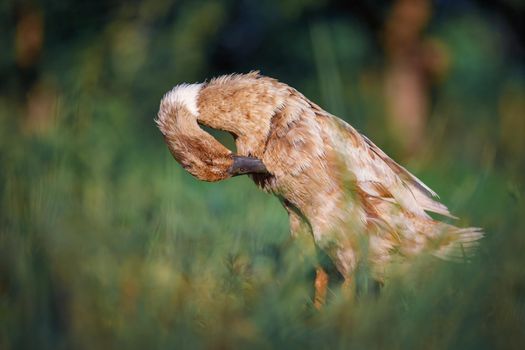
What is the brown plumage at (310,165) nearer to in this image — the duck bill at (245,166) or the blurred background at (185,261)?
the duck bill at (245,166)

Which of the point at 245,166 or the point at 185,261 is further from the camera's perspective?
the point at 245,166

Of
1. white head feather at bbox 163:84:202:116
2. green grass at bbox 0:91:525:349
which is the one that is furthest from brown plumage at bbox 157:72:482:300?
green grass at bbox 0:91:525:349

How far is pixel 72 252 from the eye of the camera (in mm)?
2590

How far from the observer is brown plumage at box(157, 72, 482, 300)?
12.0 ft

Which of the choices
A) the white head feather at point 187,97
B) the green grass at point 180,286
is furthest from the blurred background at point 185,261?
the white head feather at point 187,97

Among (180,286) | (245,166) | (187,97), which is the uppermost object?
(187,97)

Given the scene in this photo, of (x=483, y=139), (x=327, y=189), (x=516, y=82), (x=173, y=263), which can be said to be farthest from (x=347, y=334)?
(x=516, y=82)

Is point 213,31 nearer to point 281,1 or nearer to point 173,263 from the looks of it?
point 281,1

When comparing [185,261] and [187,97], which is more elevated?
[187,97]

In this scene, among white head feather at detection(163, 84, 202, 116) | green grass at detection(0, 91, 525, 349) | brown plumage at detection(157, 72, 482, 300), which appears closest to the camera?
green grass at detection(0, 91, 525, 349)

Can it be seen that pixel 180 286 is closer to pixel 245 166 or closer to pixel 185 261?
pixel 185 261

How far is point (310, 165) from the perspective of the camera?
12.2 feet

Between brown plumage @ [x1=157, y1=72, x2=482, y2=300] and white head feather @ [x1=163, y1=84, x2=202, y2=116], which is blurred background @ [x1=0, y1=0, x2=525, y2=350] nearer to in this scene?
brown plumage @ [x1=157, y1=72, x2=482, y2=300]

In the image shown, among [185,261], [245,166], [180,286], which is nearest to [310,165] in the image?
[245,166]
